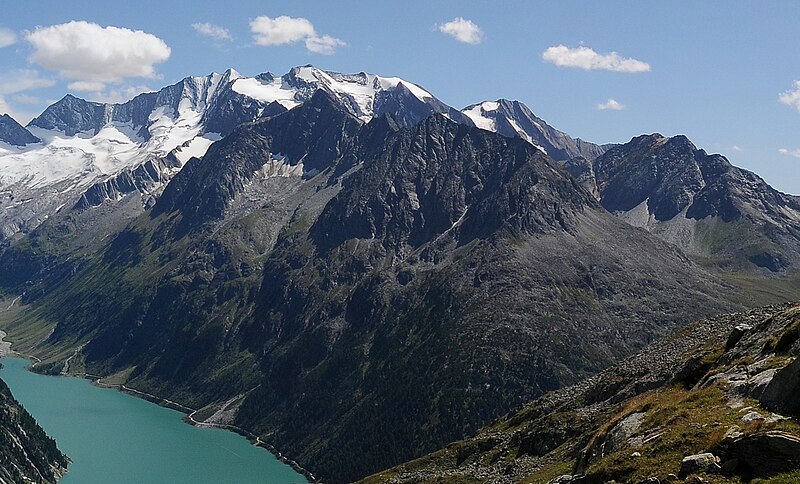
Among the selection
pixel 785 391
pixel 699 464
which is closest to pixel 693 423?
pixel 785 391

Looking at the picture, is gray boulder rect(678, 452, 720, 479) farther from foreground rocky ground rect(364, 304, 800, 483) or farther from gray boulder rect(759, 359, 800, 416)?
gray boulder rect(759, 359, 800, 416)

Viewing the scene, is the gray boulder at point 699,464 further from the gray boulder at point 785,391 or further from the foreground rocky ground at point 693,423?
the gray boulder at point 785,391

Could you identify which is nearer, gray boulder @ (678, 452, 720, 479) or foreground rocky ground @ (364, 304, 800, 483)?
foreground rocky ground @ (364, 304, 800, 483)

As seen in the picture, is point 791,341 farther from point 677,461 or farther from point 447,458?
point 447,458

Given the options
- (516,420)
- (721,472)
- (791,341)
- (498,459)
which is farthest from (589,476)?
(516,420)

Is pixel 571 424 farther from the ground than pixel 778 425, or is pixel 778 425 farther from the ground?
pixel 778 425

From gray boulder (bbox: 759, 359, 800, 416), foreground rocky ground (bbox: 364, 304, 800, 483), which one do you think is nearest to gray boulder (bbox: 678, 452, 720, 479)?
foreground rocky ground (bbox: 364, 304, 800, 483)

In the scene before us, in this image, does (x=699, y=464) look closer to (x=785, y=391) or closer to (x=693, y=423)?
Result: (x=693, y=423)

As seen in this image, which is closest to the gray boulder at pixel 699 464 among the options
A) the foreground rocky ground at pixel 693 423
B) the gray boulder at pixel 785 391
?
the foreground rocky ground at pixel 693 423
